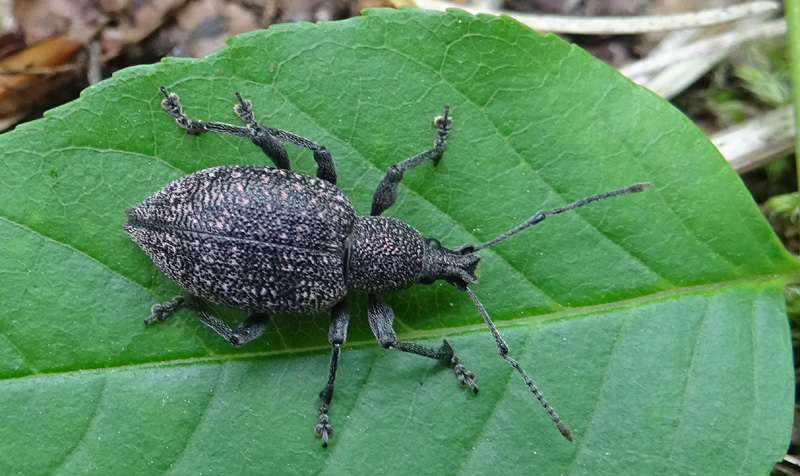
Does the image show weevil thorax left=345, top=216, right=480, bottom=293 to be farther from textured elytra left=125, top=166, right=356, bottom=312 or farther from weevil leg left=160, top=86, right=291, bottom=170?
weevil leg left=160, top=86, right=291, bottom=170

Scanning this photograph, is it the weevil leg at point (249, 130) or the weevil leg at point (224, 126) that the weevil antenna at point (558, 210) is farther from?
the weevil leg at point (224, 126)

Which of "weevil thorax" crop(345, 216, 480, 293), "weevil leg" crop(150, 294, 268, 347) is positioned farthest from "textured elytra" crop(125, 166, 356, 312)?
"weevil thorax" crop(345, 216, 480, 293)

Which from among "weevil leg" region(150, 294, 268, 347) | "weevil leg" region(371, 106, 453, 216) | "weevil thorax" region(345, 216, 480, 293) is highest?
"weevil leg" region(371, 106, 453, 216)

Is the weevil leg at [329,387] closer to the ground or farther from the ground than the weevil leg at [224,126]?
closer to the ground

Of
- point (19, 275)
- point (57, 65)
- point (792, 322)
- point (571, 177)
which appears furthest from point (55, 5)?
point (792, 322)

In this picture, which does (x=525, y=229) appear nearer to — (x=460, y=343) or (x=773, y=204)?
(x=460, y=343)

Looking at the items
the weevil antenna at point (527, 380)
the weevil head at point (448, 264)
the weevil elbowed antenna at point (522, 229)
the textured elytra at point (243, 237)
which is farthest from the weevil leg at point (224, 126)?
the weevil antenna at point (527, 380)
